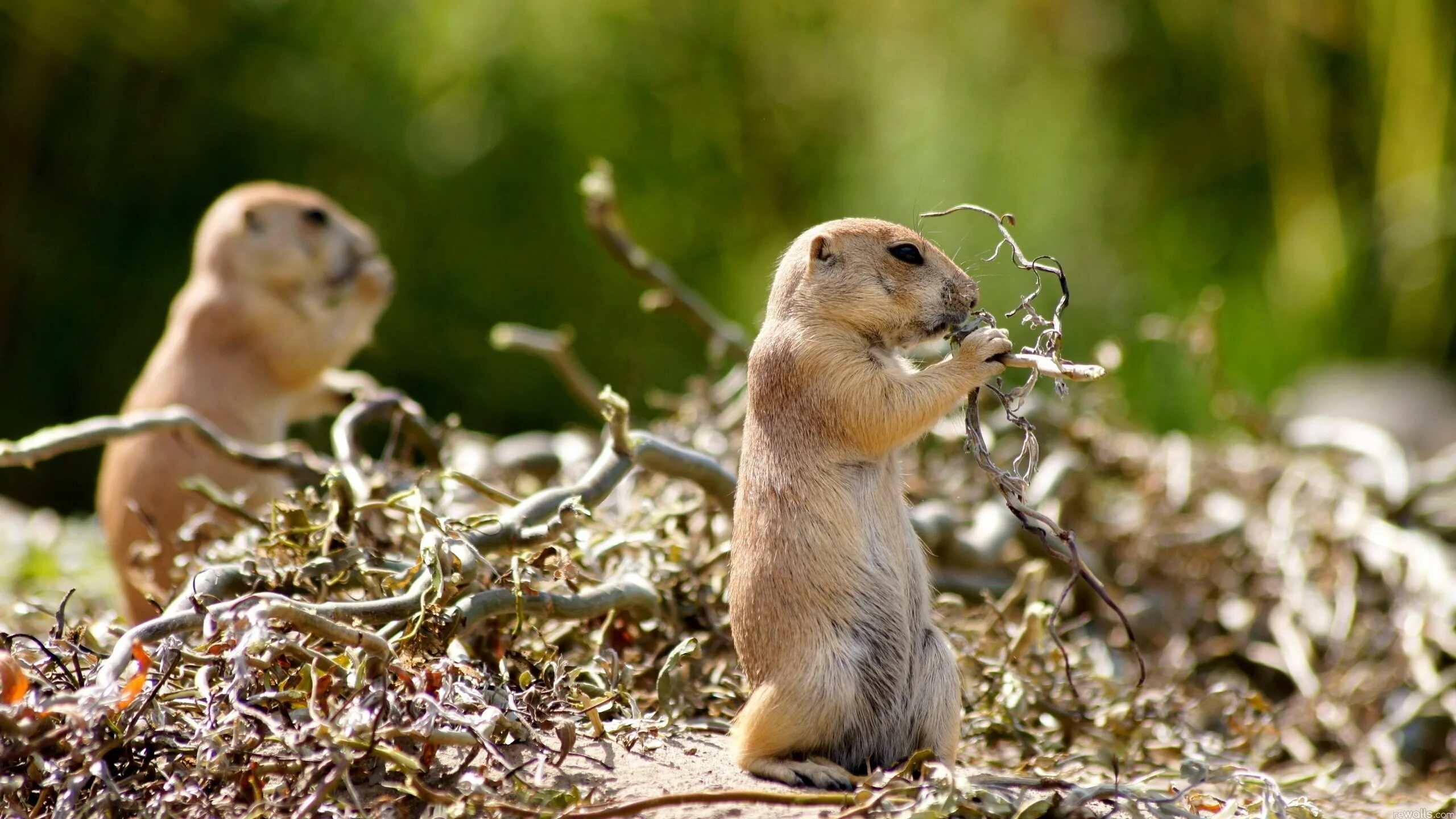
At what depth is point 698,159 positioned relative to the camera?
9.29 meters

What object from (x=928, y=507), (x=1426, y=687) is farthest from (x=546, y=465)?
(x=1426, y=687)

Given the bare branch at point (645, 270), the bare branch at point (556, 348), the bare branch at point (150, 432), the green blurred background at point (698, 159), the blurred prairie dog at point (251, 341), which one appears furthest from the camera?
the green blurred background at point (698, 159)

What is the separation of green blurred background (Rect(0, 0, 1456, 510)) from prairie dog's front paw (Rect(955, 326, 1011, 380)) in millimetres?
4993

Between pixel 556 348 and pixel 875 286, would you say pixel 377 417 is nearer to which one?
pixel 556 348

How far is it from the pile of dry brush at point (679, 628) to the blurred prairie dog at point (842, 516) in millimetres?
121

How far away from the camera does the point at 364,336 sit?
495 centimetres

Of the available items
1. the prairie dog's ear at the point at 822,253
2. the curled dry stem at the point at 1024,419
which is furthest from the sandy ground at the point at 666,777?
the prairie dog's ear at the point at 822,253

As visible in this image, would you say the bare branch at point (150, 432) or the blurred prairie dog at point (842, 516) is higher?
the blurred prairie dog at point (842, 516)

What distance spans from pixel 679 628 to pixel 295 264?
2.81m

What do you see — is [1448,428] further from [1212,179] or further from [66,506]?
[66,506]

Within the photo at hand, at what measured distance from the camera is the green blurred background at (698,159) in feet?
27.0

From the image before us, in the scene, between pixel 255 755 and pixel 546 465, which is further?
pixel 546 465

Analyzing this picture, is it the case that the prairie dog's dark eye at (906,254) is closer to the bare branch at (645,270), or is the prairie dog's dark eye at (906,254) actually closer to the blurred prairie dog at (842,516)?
the blurred prairie dog at (842,516)

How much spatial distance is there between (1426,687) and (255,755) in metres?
2.98
